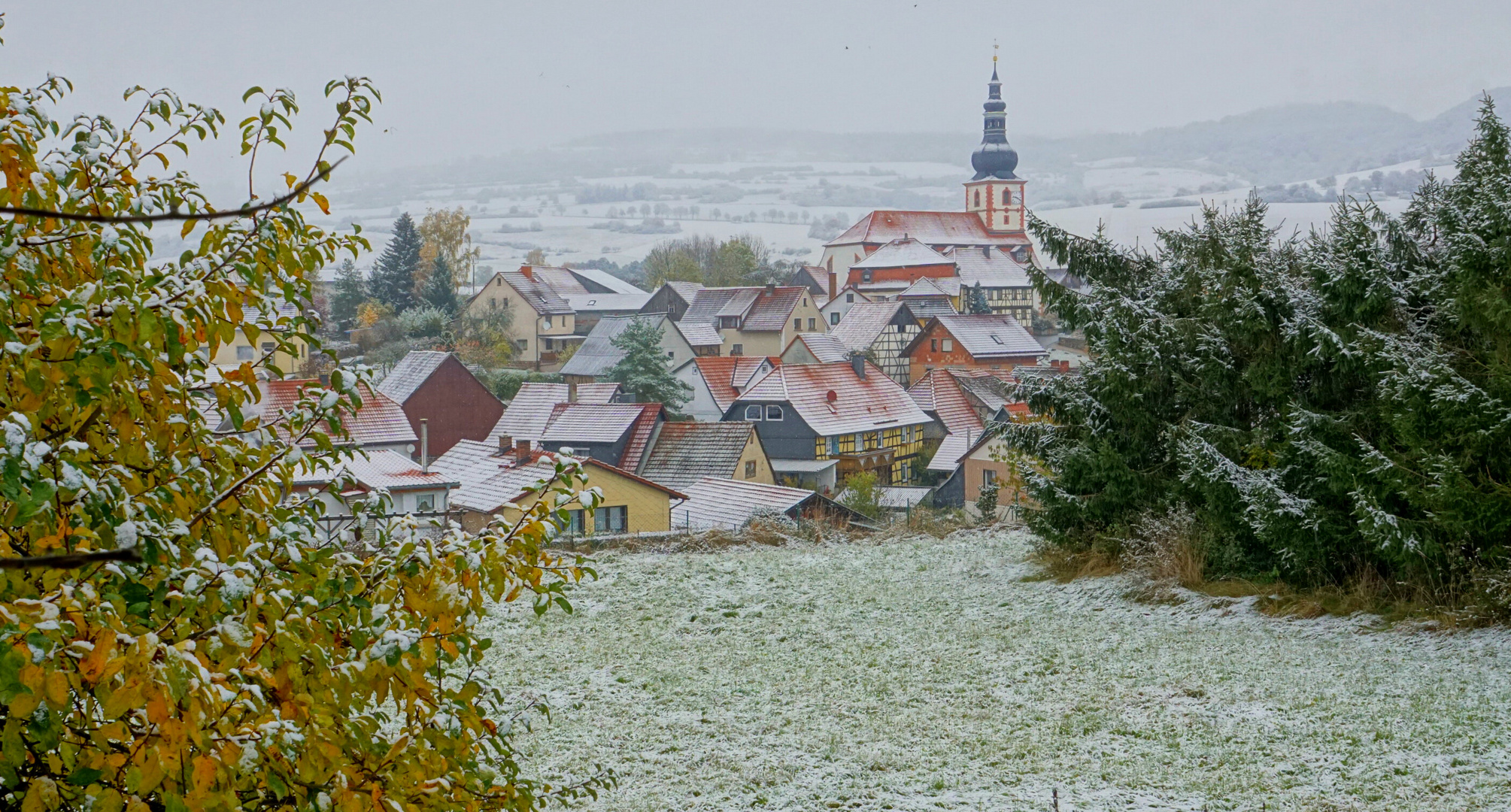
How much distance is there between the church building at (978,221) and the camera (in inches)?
4454

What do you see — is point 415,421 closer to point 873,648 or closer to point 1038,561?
point 1038,561

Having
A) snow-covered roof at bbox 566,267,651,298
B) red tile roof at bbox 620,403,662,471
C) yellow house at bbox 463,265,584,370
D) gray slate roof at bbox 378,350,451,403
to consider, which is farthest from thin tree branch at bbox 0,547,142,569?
snow-covered roof at bbox 566,267,651,298

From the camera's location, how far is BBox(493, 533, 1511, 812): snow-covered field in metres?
6.47

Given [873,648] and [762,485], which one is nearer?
[873,648]

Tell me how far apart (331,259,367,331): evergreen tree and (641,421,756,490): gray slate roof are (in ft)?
100

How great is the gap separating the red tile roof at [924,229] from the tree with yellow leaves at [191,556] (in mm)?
110126

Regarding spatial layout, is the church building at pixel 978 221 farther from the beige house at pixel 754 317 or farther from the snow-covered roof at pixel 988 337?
the snow-covered roof at pixel 988 337

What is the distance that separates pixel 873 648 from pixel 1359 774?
475cm

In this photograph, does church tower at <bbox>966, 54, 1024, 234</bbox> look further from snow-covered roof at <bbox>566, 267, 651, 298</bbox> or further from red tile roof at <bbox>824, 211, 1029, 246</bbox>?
snow-covered roof at <bbox>566, 267, 651, 298</bbox>

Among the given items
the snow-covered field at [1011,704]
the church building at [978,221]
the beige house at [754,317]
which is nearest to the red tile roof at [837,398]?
the beige house at [754,317]

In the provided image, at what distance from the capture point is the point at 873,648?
10.6 meters

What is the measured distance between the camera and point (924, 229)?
4520 inches

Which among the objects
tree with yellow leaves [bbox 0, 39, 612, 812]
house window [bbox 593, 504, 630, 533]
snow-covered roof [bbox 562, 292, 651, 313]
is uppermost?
tree with yellow leaves [bbox 0, 39, 612, 812]

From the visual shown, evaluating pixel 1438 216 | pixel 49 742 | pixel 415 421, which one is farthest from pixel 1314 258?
pixel 415 421
